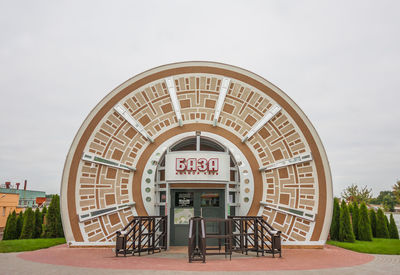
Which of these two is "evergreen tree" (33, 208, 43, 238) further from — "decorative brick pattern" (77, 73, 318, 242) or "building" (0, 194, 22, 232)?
"building" (0, 194, 22, 232)

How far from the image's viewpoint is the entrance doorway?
540 inches

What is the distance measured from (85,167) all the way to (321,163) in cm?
1102

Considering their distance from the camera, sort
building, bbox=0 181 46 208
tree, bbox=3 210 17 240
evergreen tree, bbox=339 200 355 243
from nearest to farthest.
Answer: evergreen tree, bbox=339 200 355 243
tree, bbox=3 210 17 240
building, bbox=0 181 46 208

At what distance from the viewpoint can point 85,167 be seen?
14.0m

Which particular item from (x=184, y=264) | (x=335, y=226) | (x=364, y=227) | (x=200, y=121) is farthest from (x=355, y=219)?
(x=184, y=264)

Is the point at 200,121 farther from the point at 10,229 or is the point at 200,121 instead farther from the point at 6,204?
the point at 6,204

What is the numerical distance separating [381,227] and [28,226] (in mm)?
22723

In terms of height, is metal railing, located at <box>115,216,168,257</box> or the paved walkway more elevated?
metal railing, located at <box>115,216,168,257</box>

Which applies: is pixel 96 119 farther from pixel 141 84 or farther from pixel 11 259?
pixel 11 259

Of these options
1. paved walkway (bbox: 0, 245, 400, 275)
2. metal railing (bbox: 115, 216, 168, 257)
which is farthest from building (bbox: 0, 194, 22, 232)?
metal railing (bbox: 115, 216, 168, 257)

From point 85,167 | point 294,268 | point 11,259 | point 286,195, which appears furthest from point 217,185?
point 11,259

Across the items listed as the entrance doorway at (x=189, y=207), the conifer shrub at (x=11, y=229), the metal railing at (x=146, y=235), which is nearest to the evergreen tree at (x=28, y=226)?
the conifer shrub at (x=11, y=229)

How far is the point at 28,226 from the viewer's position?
18109mm

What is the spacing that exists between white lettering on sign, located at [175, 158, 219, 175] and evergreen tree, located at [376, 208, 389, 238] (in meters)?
14.2
